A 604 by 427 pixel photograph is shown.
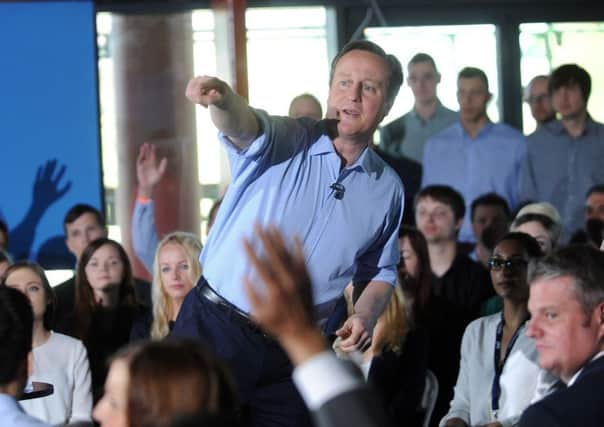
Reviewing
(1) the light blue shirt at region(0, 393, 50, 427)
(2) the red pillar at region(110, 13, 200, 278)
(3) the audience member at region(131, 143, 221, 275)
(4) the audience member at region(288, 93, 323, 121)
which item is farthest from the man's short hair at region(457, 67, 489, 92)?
(1) the light blue shirt at region(0, 393, 50, 427)

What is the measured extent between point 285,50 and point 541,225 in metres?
2.06

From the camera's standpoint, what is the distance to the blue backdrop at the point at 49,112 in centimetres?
748

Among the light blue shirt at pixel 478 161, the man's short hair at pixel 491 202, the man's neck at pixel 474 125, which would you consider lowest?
the man's short hair at pixel 491 202

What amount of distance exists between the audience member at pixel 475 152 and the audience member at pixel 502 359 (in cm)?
186

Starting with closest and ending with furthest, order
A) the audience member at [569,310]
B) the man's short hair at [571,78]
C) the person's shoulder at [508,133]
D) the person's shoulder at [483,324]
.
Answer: the audience member at [569,310] < the person's shoulder at [483,324] < the man's short hair at [571,78] < the person's shoulder at [508,133]

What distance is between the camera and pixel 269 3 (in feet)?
24.7

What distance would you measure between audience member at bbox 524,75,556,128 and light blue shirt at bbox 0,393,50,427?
5.07m

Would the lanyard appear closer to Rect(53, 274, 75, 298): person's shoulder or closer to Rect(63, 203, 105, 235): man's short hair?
Rect(53, 274, 75, 298): person's shoulder

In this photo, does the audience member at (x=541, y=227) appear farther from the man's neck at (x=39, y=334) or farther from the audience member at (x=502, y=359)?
the man's neck at (x=39, y=334)

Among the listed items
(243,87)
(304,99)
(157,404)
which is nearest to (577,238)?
(304,99)

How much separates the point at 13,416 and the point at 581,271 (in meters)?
1.48

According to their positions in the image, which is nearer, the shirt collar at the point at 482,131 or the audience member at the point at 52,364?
the audience member at the point at 52,364

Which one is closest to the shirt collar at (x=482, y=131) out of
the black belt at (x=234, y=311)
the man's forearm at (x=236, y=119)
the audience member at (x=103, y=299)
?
the audience member at (x=103, y=299)

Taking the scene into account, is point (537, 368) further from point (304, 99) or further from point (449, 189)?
point (304, 99)
